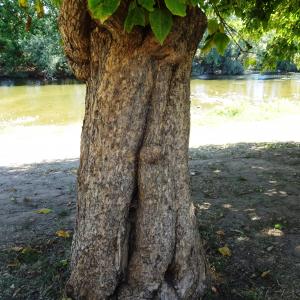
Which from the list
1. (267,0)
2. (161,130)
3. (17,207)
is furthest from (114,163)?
(267,0)

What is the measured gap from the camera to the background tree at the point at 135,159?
9.00 feet

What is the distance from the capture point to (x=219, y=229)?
4426 millimetres

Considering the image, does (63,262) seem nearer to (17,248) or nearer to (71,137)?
(17,248)

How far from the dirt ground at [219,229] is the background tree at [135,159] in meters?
0.42

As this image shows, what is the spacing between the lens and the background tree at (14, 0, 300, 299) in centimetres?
274

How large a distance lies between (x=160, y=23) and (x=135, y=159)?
3.66 feet

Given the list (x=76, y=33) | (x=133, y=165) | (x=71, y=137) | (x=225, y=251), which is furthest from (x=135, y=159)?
(x=71, y=137)

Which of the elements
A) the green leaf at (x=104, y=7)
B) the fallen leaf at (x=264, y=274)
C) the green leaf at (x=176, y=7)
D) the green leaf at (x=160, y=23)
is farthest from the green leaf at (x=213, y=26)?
the fallen leaf at (x=264, y=274)

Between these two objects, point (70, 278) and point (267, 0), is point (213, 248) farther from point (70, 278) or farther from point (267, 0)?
point (267, 0)

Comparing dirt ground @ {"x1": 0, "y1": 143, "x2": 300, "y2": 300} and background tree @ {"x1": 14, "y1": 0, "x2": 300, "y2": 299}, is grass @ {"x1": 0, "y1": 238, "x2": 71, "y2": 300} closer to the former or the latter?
dirt ground @ {"x1": 0, "y1": 143, "x2": 300, "y2": 300}

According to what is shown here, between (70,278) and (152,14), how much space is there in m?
2.18

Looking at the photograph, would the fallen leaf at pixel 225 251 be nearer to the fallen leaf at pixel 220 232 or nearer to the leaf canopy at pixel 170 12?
the fallen leaf at pixel 220 232

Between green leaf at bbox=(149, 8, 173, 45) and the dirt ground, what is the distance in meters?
2.17

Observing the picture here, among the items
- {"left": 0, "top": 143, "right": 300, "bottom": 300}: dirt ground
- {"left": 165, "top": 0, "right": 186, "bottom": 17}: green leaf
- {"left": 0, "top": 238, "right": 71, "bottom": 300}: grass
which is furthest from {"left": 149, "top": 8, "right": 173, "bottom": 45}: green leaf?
{"left": 0, "top": 238, "right": 71, "bottom": 300}: grass
